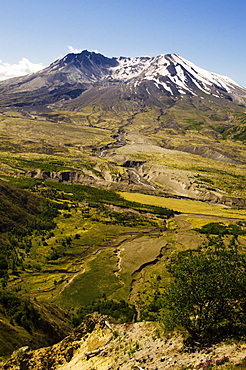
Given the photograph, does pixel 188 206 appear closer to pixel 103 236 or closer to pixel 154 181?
pixel 154 181

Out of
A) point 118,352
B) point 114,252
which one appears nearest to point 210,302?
point 118,352

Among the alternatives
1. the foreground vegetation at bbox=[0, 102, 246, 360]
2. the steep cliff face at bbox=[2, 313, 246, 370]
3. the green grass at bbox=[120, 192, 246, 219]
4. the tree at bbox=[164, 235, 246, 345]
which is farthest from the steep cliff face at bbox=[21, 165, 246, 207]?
the tree at bbox=[164, 235, 246, 345]

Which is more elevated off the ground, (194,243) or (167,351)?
(167,351)

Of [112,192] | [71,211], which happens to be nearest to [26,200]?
[71,211]

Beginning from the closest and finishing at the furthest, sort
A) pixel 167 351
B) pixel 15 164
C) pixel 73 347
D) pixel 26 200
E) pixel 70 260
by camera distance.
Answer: pixel 167 351, pixel 73 347, pixel 70 260, pixel 26 200, pixel 15 164

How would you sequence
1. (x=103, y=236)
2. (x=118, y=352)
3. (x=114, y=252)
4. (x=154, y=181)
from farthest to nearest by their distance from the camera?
(x=154, y=181) < (x=103, y=236) < (x=114, y=252) < (x=118, y=352)

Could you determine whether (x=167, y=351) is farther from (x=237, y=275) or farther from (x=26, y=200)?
(x=26, y=200)

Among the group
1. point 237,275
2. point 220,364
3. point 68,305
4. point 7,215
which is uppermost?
point 237,275

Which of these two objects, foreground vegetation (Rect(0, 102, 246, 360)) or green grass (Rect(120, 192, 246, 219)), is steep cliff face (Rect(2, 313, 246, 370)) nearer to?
foreground vegetation (Rect(0, 102, 246, 360))

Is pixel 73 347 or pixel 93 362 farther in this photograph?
pixel 73 347
